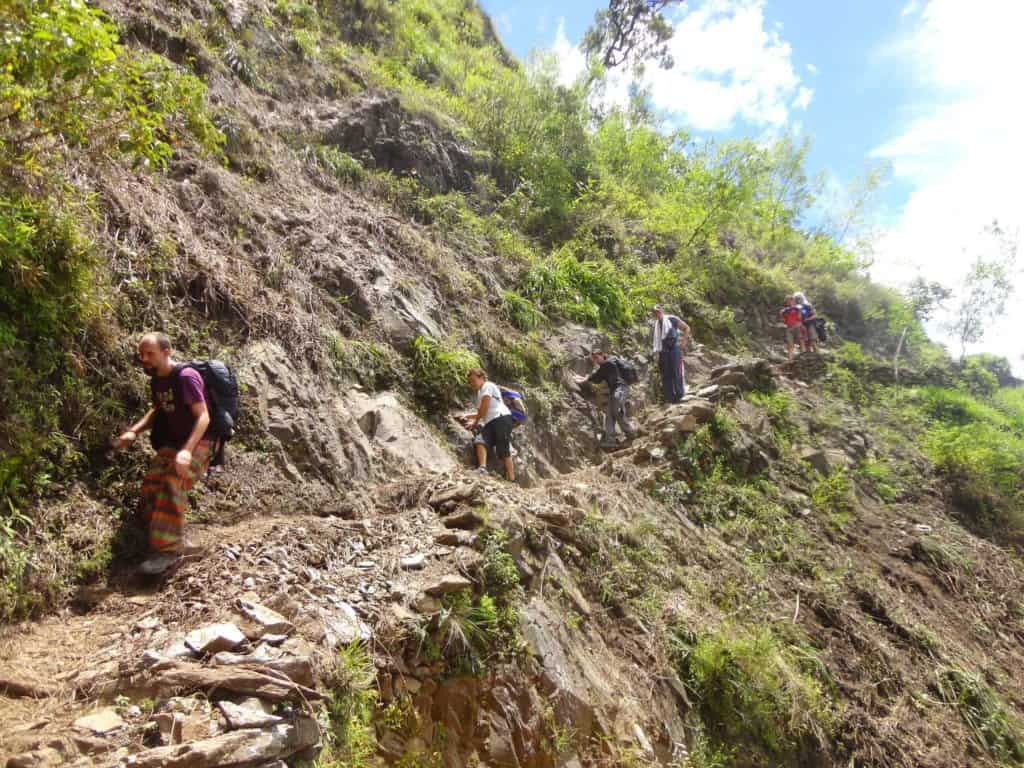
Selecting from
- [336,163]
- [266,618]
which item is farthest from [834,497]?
[336,163]

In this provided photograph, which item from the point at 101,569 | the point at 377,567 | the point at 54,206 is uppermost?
the point at 54,206

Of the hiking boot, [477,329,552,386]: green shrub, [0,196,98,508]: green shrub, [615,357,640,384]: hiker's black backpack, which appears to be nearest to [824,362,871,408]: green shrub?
[615,357,640,384]: hiker's black backpack

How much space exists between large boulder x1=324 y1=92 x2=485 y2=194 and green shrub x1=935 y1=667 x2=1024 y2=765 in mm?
11125

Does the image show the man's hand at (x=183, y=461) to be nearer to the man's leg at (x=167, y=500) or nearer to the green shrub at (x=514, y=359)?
the man's leg at (x=167, y=500)

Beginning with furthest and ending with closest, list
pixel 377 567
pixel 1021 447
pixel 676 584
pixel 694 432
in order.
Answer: pixel 1021 447
pixel 694 432
pixel 676 584
pixel 377 567

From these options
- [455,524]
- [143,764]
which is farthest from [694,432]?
[143,764]

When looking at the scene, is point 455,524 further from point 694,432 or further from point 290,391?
point 694,432

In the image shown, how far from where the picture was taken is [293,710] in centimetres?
297

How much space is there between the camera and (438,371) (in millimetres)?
7902

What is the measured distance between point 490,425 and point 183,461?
13.2 ft

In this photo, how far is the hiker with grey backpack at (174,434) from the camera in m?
4.09

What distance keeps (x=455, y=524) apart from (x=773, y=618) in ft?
14.7

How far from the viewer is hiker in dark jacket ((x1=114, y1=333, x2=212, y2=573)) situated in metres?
4.09

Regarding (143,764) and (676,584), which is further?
(676,584)
